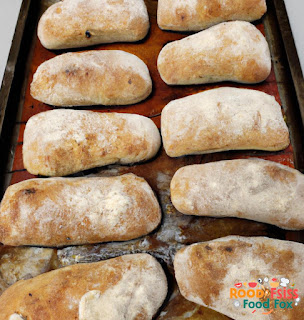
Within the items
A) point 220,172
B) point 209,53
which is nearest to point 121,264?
point 220,172

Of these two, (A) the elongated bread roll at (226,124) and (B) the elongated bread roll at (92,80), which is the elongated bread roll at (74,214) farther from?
(B) the elongated bread roll at (92,80)

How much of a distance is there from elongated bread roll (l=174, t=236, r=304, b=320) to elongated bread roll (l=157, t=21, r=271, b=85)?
3.30 ft

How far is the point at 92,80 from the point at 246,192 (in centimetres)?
113

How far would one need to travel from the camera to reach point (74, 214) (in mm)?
1652

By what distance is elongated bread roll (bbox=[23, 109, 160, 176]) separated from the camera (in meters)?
1.79

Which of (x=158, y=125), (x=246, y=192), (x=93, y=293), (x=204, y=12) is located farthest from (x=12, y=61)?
(x=246, y=192)

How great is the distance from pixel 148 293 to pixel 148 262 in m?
0.15

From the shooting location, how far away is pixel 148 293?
4.96 ft

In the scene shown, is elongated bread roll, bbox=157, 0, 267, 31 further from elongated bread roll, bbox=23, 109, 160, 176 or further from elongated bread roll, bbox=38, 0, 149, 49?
elongated bread roll, bbox=23, 109, 160, 176

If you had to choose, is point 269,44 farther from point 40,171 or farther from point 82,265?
point 82,265

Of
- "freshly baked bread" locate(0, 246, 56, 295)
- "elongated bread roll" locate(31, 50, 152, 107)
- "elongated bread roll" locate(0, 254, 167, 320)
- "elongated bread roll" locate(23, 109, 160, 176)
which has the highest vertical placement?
"elongated bread roll" locate(31, 50, 152, 107)

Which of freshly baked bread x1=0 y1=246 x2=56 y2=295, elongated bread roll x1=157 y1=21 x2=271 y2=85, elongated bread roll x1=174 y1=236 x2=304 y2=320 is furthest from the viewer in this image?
elongated bread roll x1=157 y1=21 x2=271 y2=85

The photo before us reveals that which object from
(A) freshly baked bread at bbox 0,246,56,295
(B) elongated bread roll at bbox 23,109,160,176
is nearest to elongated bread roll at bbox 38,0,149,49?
(B) elongated bread roll at bbox 23,109,160,176

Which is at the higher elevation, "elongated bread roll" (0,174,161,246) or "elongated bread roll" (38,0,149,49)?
"elongated bread roll" (38,0,149,49)
